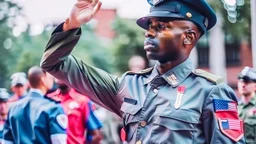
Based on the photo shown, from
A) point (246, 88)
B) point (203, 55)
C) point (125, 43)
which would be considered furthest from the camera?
point (203, 55)

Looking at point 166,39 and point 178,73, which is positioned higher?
point 166,39

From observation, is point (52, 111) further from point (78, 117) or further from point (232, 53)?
point (232, 53)

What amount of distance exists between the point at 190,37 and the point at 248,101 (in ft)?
16.1

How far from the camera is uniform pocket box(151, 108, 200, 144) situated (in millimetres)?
2783

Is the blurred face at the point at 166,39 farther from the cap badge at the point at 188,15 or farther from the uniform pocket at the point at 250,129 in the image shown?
the uniform pocket at the point at 250,129

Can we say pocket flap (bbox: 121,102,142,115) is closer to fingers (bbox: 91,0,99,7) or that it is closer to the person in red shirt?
fingers (bbox: 91,0,99,7)

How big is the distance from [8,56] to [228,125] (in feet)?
68.5

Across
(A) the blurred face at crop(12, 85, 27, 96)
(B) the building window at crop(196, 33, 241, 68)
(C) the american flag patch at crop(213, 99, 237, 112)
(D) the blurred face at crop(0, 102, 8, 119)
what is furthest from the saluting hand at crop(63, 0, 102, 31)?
(B) the building window at crop(196, 33, 241, 68)

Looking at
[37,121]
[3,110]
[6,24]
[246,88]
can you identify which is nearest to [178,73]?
[37,121]

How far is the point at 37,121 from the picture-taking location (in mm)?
5410

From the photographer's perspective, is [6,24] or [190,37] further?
[6,24]

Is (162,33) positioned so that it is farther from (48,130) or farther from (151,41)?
(48,130)

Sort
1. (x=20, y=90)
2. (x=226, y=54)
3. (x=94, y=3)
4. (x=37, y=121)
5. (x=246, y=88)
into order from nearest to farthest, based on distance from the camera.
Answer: (x=94, y=3) < (x=37, y=121) < (x=246, y=88) < (x=20, y=90) < (x=226, y=54)

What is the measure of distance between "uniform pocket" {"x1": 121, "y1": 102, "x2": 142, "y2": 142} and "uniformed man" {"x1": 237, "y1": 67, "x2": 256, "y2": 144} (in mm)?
4573
